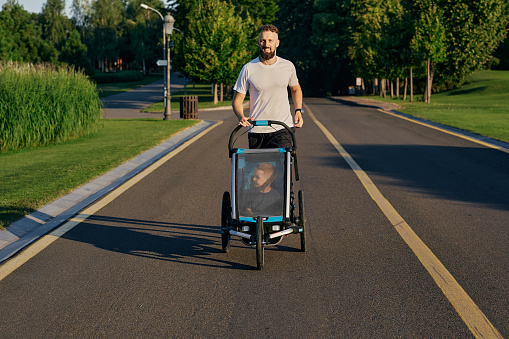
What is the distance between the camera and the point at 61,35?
124 metres

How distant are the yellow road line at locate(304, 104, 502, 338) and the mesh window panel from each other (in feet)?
4.86

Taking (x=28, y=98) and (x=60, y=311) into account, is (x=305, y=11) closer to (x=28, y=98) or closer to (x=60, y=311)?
(x=28, y=98)

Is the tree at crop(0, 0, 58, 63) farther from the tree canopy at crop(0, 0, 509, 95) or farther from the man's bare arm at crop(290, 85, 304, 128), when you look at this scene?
the man's bare arm at crop(290, 85, 304, 128)

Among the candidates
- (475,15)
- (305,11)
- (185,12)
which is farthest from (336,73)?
(475,15)

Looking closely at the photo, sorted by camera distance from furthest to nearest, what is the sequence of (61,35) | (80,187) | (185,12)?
(61,35)
(185,12)
(80,187)

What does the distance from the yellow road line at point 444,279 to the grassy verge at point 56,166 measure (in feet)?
15.1

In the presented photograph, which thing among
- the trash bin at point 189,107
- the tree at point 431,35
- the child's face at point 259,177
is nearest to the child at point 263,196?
the child's face at point 259,177

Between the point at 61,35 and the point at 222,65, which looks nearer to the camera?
the point at 222,65

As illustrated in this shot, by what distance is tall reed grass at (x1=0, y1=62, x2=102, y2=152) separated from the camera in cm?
1744

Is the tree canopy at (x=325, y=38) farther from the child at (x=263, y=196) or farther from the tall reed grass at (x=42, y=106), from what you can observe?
the child at (x=263, y=196)

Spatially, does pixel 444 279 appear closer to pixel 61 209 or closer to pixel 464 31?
pixel 61 209

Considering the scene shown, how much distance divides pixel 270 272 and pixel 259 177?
909 millimetres

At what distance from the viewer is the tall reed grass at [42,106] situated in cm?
1744

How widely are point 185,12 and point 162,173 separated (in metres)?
54.6
